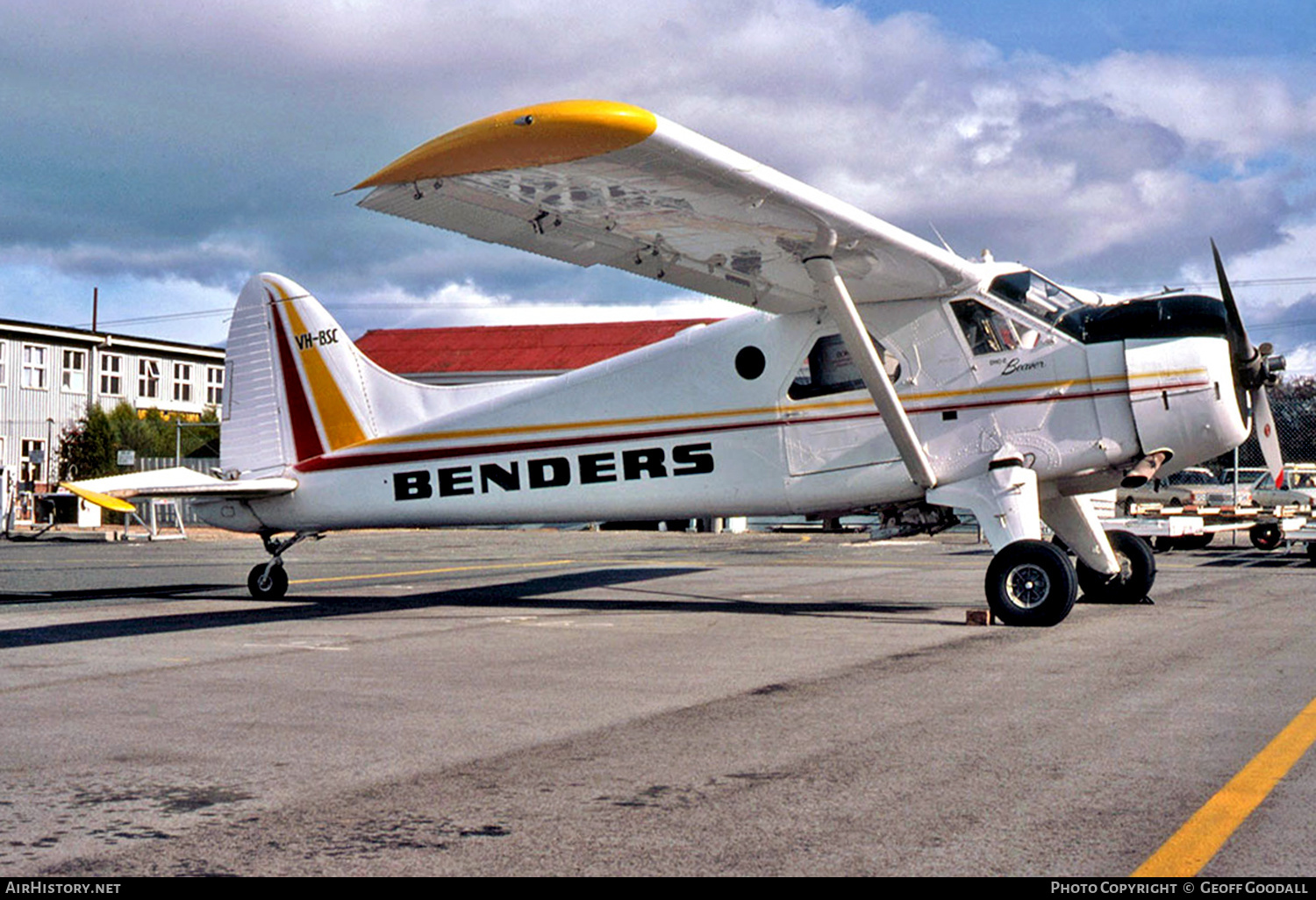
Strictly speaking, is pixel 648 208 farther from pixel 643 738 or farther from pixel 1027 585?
pixel 643 738

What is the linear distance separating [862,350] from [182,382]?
57037 mm

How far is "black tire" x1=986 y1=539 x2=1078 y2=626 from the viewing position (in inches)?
402

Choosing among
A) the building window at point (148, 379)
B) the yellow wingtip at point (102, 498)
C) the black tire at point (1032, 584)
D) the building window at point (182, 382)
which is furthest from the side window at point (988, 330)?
the building window at point (182, 382)

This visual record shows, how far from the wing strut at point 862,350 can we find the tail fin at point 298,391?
418cm

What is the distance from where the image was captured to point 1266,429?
11617 mm

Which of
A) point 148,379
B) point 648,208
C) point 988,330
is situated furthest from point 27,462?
point 988,330

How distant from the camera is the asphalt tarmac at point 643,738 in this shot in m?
3.83

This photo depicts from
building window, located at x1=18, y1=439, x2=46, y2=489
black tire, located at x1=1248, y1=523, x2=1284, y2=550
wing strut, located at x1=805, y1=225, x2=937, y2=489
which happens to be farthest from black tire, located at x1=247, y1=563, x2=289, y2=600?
building window, located at x1=18, y1=439, x2=46, y2=489

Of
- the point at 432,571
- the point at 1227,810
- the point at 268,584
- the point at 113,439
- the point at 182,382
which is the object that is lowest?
the point at 1227,810

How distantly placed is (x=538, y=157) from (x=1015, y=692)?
4108 millimetres

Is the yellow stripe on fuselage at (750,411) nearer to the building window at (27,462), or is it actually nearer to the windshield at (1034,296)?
the windshield at (1034,296)

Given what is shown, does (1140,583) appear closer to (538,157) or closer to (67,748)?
(538,157)

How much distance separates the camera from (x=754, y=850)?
3783 mm

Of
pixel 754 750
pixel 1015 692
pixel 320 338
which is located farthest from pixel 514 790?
pixel 320 338
